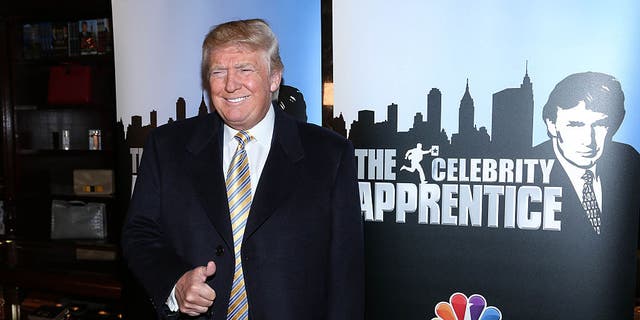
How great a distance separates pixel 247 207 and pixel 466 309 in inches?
40.4

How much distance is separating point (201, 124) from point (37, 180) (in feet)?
9.79

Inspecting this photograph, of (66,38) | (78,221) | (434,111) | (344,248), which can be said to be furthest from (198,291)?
(66,38)

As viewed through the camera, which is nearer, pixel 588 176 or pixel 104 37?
pixel 588 176

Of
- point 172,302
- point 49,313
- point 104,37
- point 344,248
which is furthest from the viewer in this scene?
point 104,37

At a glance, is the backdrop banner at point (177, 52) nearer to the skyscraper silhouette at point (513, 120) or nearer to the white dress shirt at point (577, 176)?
the skyscraper silhouette at point (513, 120)

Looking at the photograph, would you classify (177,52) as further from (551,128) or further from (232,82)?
(551,128)

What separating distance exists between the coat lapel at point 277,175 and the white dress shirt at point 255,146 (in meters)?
0.03

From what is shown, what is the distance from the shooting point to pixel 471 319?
5.69 feet

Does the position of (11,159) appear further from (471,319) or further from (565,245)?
(565,245)

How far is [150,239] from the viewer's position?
4.43ft

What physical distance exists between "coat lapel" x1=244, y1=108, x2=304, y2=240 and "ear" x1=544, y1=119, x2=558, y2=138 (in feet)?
3.18

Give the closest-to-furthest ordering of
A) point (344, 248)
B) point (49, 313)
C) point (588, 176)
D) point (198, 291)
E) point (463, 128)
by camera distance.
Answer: point (198, 291)
point (344, 248)
point (588, 176)
point (463, 128)
point (49, 313)

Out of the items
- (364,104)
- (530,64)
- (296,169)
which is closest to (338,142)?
(296,169)

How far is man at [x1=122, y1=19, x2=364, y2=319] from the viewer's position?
130 centimetres
